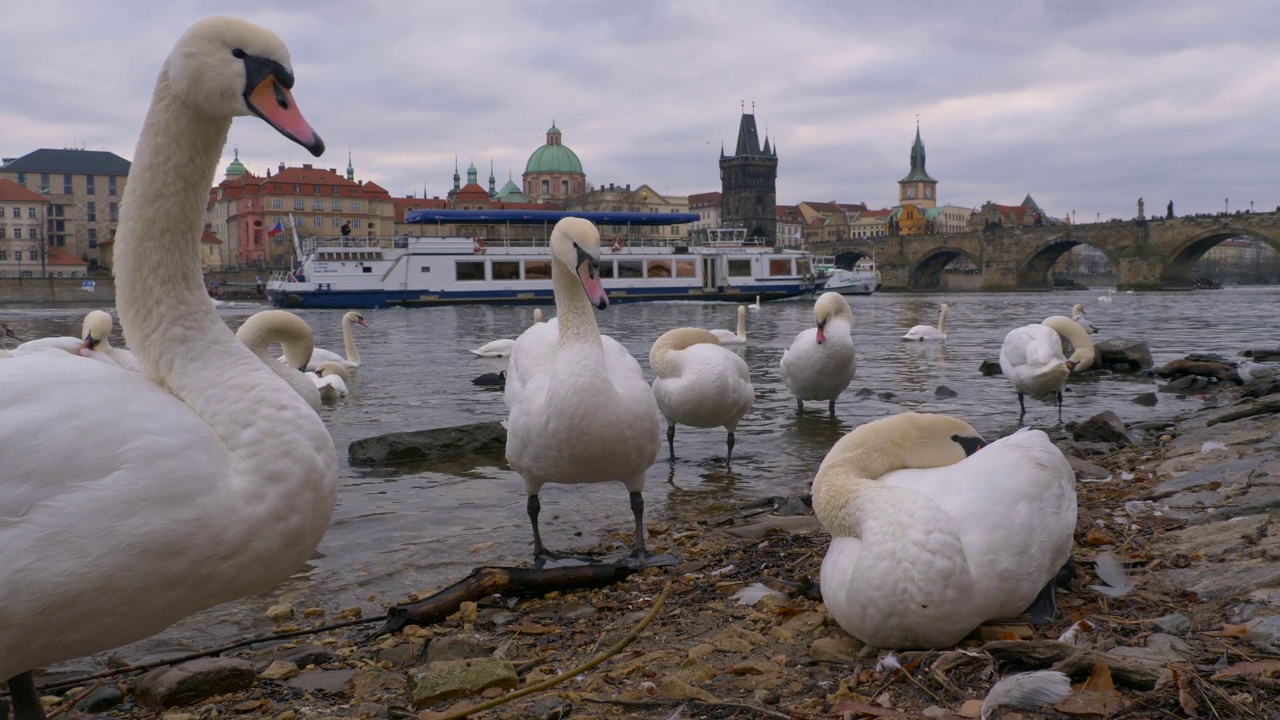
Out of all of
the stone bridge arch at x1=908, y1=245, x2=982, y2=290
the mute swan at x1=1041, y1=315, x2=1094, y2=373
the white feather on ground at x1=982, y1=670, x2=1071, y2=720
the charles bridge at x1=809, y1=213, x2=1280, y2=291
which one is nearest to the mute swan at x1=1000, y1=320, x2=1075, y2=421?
the mute swan at x1=1041, y1=315, x2=1094, y2=373

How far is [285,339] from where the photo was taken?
6961mm

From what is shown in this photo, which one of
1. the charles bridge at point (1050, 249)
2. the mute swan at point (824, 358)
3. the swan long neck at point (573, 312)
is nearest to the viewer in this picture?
the swan long neck at point (573, 312)

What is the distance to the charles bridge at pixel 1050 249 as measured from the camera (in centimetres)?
6306

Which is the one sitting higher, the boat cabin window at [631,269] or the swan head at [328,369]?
the boat cabin window at [631,269]

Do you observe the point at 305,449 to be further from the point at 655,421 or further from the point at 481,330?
the point at 481,330

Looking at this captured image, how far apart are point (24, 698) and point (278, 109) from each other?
1.54m

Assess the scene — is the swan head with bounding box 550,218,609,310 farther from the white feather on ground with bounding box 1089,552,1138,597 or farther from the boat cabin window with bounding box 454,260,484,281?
the boat cabin window with bounding box 454,260,484,281

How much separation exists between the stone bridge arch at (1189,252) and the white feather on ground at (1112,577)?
6832 cm

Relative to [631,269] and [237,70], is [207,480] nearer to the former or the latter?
[237,70]

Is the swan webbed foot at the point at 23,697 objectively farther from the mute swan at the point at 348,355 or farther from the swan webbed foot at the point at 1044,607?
the mute swan at the point at 348,355

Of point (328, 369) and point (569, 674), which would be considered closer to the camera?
point (569, 674)

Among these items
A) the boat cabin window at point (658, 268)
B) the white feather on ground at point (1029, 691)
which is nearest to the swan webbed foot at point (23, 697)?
the white feather on ground at point (1029, 691)

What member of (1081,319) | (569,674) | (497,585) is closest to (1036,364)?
(497,585)

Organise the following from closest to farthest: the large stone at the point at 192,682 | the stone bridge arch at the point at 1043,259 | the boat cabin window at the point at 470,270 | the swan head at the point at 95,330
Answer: the large stone at the point at 192,682 → the swan head at the point at 95,330 → the boat cabin window at the point at 470,270 → the stone bridge arch at the point at 1043,259
